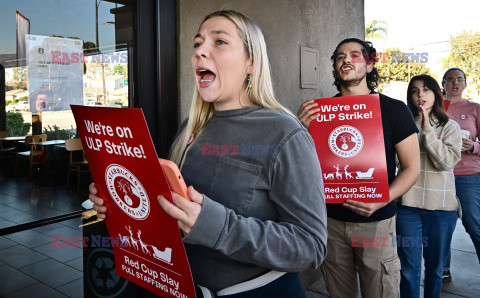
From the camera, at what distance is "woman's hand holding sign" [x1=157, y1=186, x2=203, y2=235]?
38.8 inches

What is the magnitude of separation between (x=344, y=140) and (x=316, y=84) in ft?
5.77

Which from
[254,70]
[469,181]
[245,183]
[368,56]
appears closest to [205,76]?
[254,70]

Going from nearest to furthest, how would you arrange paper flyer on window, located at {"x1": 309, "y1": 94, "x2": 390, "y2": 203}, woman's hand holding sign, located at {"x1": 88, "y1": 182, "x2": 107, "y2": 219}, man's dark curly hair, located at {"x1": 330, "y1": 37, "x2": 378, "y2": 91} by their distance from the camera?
woman's hand holding sign, located at {"x1": 88, "y1": 182, "x2": 107, "y2": 219}, paper flyer on window, located at {"x1": 309, "y1": 94, "x2": 390, "y2": 203}, man's dark curly hair, located at {"x1": 330, "y1": 37, "x2": 378, "y2": 91}

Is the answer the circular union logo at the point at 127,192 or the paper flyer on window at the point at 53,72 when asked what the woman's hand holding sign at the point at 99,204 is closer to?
the circular union logo at the point at 127,192

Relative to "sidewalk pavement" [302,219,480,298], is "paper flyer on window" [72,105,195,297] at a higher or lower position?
higher

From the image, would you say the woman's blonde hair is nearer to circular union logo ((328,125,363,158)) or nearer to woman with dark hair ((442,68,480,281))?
circular union logo ((328,125,363,158))

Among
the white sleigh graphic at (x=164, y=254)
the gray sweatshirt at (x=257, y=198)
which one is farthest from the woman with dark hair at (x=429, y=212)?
the white sleigh graphic at (x=164, y=254)

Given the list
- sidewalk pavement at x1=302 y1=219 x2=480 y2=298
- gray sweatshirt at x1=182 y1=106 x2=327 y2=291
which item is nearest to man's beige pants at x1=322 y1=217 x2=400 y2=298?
gray sweatshirt at x1=182 y1=106 x2=327 y2=291

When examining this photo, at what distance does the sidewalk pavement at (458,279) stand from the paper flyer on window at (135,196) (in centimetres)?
261

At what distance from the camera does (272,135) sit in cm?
125

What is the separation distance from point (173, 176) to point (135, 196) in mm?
205

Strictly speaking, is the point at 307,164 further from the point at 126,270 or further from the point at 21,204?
the point at 21,204

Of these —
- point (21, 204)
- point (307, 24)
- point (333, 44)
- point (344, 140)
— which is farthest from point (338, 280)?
point (333, 44)

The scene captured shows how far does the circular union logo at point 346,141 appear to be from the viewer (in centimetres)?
209
